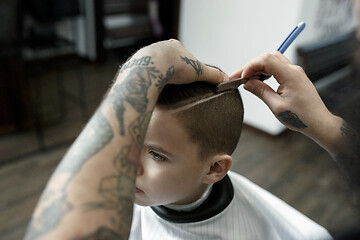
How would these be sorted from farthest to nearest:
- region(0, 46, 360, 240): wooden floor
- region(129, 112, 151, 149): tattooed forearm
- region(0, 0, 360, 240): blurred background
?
region(0, 0, 360, 240): blurred background → region(0, 46, 360, 240): wooden floor → region(129, 112, 151, 149): tattooed forearm

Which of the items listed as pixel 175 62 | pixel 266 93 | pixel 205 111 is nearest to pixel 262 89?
pixel 266 93

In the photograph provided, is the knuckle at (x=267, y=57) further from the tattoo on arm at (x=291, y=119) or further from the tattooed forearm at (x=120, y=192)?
the tattooed forearm at (x=120, y=192)

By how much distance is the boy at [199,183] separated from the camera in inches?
32.7

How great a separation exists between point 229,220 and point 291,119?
39cm

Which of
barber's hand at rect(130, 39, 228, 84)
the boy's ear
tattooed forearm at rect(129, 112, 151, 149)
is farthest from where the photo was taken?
the boy's ear

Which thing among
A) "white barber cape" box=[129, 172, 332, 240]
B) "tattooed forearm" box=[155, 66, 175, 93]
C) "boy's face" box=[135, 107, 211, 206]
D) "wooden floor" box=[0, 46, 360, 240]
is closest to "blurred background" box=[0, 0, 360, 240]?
"wooden floor" box=[0, 46, 360, 240]

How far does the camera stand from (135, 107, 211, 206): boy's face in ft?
2.71

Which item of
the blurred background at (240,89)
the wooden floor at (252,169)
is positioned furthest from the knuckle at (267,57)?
the wooden floor at (252,169)

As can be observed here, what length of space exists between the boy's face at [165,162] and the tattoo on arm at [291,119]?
9.9 inches

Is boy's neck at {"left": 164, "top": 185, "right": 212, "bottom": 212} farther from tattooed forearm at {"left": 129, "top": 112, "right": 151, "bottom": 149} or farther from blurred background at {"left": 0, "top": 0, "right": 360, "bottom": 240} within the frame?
blurred background at {"left": 0, "top": 0, "right": 360, "bottom": 240}

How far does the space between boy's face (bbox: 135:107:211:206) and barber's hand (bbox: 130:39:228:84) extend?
14 cm

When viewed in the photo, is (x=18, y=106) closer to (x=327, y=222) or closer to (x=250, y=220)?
(x=250, y=220)

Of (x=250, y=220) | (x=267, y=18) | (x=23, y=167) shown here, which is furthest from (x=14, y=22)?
(x=250, y=220)

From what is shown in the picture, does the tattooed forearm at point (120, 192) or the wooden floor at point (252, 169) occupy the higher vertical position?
the tattooed forearm at point (120, 192)
